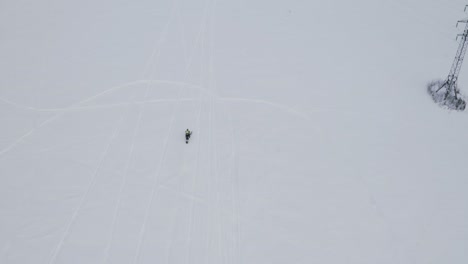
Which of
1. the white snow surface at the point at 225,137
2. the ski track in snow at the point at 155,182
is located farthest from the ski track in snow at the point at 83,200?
the ski track in snow at the point at 155,182

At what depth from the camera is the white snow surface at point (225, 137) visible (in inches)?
420

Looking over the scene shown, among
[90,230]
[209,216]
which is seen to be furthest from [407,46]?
[90,230]

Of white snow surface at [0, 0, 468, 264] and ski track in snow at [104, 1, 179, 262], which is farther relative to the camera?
white snow surface at [0, 0, 468, 264]

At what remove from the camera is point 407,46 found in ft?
59.1

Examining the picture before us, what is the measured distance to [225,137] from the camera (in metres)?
13.4

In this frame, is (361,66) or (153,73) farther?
(361,66)

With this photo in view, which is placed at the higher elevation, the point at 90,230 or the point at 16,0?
the point at 16,0

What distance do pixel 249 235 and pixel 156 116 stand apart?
5.71m

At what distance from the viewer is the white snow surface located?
35.0ft

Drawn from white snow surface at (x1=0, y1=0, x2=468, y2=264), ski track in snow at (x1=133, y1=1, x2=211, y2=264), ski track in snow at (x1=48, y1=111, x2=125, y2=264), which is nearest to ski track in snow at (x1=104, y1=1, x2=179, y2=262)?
white snow surface at (x1=0, y1=0, x2=468, y2=264)

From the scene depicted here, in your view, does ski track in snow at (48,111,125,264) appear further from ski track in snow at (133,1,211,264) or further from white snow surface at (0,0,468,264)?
ski track in snow at (133,1,211,264)

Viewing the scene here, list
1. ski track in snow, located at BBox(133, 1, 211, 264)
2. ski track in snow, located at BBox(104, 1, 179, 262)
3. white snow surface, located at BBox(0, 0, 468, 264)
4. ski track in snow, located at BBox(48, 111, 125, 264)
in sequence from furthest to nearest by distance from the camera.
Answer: white snow surface, located at BBox(0, 0, 468, 264), ski track in snow, located at BBox(104, 1, 179, 262), ski track in snow, located at BBox(133, 1, 211, 264), ski track in snow, located at BBox(48, 111, 125, 264)

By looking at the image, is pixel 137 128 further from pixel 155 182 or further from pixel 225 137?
pixel 225 137

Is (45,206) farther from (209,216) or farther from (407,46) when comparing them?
(407,46)
